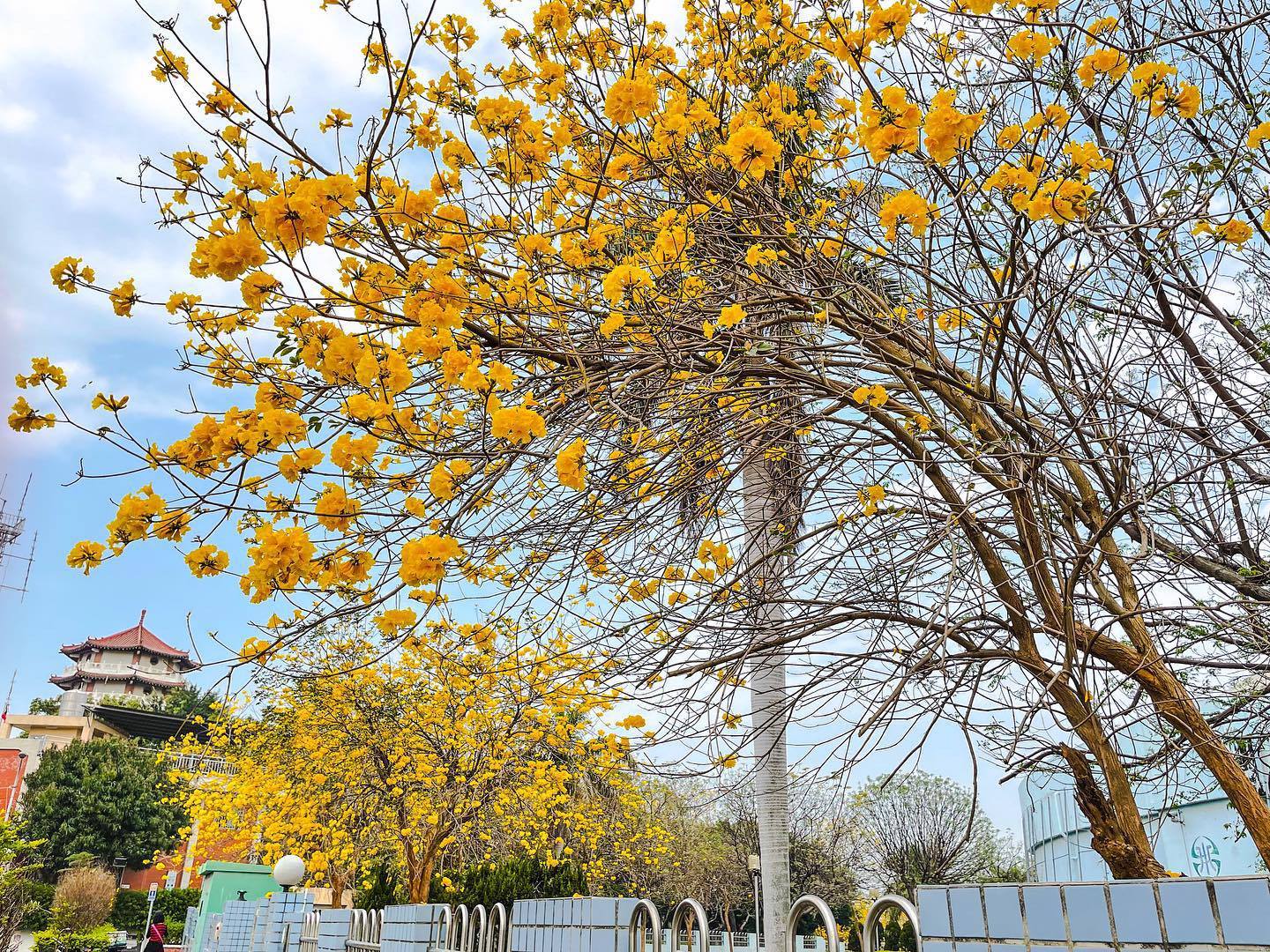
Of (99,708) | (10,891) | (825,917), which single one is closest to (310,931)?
(10,891)

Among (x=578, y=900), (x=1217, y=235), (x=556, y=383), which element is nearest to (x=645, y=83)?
(x=556, y=383)

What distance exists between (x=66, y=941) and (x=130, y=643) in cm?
4686

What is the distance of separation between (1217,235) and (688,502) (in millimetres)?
2100

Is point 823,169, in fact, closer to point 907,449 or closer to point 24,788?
point 907,449

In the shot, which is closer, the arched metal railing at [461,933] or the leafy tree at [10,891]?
the arched metal railing at [461,933]

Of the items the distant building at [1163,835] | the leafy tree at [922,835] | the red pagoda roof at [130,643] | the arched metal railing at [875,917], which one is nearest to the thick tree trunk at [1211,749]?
the arched metal railing at [875,917]

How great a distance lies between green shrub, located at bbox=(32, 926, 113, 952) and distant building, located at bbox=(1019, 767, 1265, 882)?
44.6 ft

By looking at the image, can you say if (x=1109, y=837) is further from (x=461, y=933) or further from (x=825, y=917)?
(x=461, y=933)

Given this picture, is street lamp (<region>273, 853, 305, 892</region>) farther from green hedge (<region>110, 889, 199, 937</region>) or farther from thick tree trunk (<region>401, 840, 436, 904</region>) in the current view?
green hedge (<region>110, 889, 199, 937</region>)

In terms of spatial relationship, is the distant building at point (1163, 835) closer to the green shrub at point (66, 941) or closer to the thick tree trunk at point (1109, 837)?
the thick tree trunk at point (1109, 837)

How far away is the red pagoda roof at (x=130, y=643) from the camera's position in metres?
53.2

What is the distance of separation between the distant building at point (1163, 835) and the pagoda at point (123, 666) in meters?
48.0

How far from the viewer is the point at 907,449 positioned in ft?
11.8

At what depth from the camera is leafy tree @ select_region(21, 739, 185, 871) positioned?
26.1m
